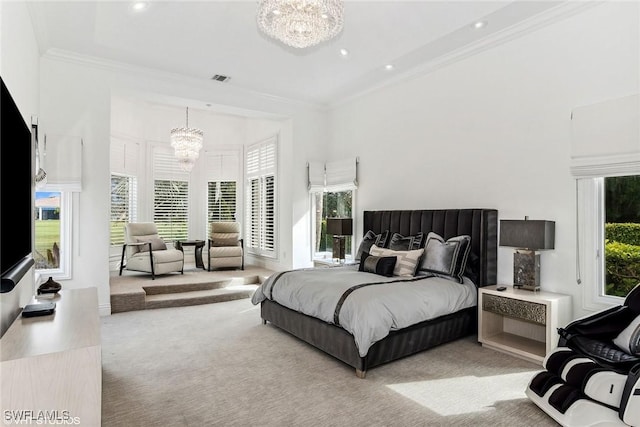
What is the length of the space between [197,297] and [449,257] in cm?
365

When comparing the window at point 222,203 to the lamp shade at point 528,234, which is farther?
the window at point 222,203

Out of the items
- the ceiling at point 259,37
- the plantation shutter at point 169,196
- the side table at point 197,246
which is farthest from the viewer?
the plantation shutter at point 169,196

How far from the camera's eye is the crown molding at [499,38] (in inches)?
137

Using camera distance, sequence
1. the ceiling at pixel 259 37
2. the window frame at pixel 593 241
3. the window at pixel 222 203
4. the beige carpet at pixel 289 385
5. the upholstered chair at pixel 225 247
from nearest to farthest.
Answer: the beige carpet at pixel 289 385, the window frame at pixel 593 241, the ceiling at pixel 259 37, the upholstered chair at pixel 225 247, the window at pixel 222 203

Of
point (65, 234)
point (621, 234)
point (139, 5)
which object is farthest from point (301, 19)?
point (65, 234)

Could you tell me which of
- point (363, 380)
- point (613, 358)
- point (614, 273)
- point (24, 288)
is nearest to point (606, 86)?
point (614, 273)

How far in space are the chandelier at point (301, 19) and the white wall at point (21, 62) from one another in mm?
1728

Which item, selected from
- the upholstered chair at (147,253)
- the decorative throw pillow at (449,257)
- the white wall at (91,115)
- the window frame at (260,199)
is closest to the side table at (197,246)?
the upholstered chair at (147,253)

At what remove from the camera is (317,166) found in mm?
6727

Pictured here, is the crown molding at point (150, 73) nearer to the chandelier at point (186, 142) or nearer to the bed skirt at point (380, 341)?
the chandelier at point (186, 142)

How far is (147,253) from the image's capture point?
6.33m

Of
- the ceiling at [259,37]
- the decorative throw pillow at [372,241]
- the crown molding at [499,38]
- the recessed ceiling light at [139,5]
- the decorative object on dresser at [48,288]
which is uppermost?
the ceiling at [259,37]

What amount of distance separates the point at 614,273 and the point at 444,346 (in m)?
1.66

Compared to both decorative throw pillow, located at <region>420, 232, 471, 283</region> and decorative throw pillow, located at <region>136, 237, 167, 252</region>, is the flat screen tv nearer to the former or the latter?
decorative throw pillow, located at <region>420, 232, 471, 283</region>
